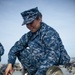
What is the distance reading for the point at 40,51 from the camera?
5.44m

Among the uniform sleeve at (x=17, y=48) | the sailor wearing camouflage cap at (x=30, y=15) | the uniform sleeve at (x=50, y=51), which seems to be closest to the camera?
the uniform sleeve at (x=50, y=51)

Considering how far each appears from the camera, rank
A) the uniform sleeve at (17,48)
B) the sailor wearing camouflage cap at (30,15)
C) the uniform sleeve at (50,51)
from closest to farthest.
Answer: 1. the uniform sleeve at (50,51)
2. the sailor wearing camouflage cap at (30,15)
3. the uniform sleeve at (17,48)

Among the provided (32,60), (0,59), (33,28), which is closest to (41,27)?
(33,28)

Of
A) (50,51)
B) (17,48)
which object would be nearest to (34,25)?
(50,51)

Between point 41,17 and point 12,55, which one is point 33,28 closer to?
point 41,17

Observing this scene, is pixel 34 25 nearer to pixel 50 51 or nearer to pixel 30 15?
pixel 30 15

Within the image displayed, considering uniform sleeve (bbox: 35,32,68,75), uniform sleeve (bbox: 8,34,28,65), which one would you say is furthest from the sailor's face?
uniform sleeve (bbox: 8,34,28,65)

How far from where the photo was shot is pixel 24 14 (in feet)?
18.3

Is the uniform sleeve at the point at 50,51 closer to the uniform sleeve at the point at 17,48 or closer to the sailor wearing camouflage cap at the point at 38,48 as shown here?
the sailor wearing camouflage cap at the point at 38,48

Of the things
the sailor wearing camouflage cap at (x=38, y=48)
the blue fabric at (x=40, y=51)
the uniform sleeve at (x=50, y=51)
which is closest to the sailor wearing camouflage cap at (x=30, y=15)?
the sailor wearing camouflage cap at (x=38, y=48)

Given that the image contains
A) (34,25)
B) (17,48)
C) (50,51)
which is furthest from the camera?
(17,48)

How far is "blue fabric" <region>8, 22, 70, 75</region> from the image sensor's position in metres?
4.95

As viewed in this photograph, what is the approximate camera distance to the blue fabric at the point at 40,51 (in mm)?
4945

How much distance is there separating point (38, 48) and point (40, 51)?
9 cm
